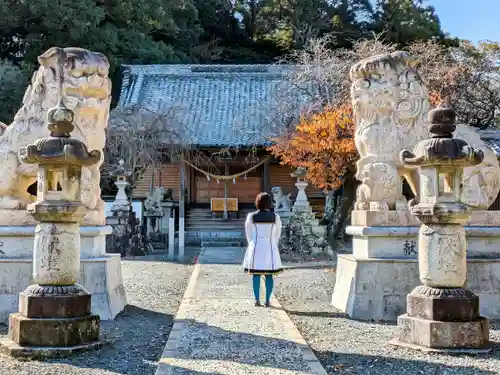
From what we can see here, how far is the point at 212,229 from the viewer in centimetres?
2361

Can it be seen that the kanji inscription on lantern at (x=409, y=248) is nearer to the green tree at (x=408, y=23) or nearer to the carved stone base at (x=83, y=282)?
the carved stone base at (x=83, y=282)

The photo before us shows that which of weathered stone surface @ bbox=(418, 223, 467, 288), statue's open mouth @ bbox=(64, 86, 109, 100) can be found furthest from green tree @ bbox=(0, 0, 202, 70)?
weathered stone surface @ bbox=(418, 223, 467, 288)

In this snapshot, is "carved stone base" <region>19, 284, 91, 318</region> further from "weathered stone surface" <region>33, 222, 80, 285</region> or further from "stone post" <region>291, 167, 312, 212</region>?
"stone post" <region>291, 167, 312, 212</region>

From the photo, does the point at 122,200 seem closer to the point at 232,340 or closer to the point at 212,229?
the point at 212,229

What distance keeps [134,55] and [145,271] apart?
17.8 m

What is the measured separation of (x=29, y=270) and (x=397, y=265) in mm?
4695

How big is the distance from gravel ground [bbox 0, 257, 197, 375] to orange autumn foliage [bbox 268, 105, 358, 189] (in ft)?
18.9

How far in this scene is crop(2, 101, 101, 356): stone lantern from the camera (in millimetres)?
5812

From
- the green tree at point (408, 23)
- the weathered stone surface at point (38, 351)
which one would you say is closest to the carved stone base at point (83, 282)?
the weathered stone surface at point (38, 351)

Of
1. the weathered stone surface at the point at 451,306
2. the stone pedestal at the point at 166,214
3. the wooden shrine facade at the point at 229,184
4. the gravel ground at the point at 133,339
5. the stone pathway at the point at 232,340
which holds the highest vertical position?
the wooden shrine facade at the point at 229,184

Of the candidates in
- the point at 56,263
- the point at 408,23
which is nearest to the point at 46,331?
the point at 56,263

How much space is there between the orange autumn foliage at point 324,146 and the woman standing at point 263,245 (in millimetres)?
7749

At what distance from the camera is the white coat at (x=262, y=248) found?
8.30m

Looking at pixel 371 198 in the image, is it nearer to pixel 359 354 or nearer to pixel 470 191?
pixel 470 191
